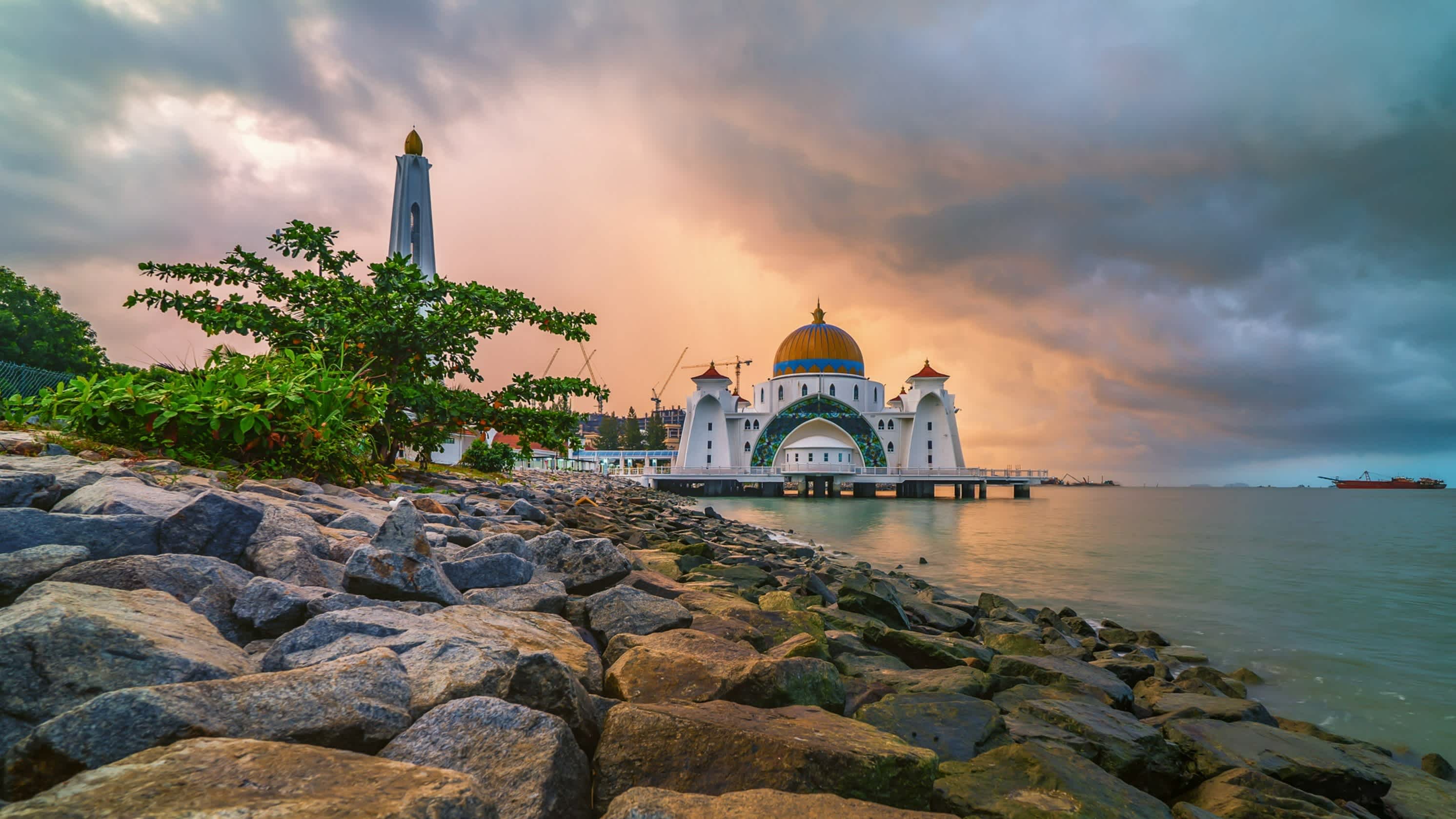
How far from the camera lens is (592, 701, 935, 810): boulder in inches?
81.2

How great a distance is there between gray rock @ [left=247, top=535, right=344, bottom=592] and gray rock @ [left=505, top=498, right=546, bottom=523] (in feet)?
13.7

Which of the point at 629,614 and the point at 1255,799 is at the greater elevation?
the point at 629,614

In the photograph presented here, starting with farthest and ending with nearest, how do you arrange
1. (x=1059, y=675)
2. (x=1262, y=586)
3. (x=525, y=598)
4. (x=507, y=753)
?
(x=1262, y=586), (x=1059, y=675), (x=525, y=598), (x=507, y=753)

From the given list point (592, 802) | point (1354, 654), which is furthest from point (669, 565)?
point (1354, 654)

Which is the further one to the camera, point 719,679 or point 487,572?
point 487,572

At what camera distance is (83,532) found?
105 inches

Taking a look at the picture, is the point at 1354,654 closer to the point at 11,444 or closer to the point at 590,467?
the point at 11,444

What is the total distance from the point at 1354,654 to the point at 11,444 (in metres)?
13.1

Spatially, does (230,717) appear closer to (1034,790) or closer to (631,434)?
(1034,790)

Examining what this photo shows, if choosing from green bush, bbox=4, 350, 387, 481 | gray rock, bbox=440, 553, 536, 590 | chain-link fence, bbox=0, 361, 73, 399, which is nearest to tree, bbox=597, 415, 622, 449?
chain-link fence, bbox=0, 361, 73, 399

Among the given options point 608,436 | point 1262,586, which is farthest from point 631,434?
point 1262,586

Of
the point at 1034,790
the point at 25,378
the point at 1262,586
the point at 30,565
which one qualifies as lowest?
the point at 1262,586

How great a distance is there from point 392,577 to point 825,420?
62894 millimetres

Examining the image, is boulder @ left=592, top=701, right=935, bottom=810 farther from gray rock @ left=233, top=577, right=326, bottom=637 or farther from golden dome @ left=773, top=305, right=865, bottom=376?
golden dome @ left=773, top=305, right=865, bottom=376
